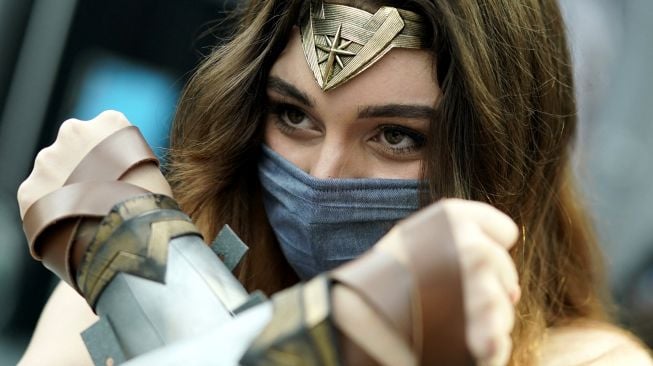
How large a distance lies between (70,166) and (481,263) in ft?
2.83

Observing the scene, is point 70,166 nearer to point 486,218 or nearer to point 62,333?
point 62,333

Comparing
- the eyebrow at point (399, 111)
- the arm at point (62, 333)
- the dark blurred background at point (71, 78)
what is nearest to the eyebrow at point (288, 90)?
the eyebrow at point (399, 111)

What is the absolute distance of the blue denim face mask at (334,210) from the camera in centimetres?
198

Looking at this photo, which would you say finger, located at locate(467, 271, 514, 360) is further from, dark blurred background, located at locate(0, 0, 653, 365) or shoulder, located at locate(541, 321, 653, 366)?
dark blurred background, located at locate(0, 0, 653, 365)

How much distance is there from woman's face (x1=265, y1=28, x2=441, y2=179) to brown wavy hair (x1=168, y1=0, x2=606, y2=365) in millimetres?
45

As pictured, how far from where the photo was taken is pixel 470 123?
1.99 m

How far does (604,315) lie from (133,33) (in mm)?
2352

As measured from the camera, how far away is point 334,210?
197 cm

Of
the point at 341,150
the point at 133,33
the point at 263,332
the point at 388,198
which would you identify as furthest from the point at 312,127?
the point at 133,33

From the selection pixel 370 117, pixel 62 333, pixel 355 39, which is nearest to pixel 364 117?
pixel 370 117

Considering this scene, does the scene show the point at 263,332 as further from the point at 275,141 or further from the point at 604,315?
the point at 604,315

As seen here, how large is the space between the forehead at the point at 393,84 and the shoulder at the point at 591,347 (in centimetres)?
62

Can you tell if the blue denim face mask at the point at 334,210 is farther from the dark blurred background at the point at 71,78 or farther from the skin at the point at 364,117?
the dark blurred background at the point at 71,78

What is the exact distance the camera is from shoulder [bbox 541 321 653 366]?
6.61 feet
